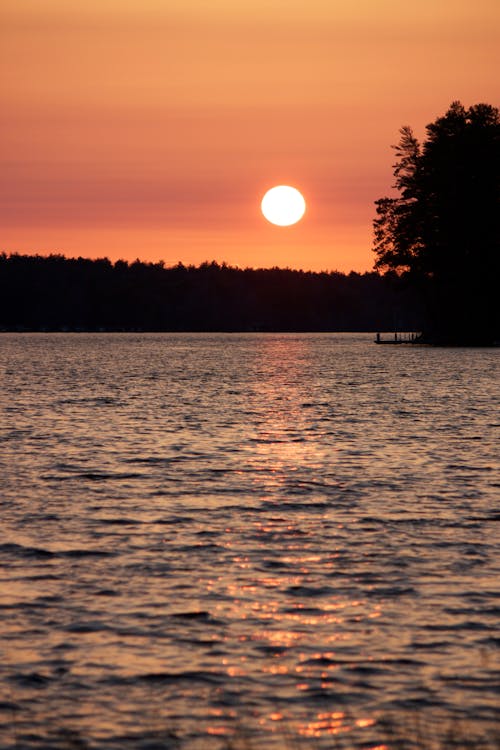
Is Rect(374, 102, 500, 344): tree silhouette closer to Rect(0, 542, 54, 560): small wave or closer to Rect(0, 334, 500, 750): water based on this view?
Rect(0, 334, 500, 750): water

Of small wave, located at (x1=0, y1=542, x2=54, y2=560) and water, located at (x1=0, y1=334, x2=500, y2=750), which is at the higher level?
small wave, located at (x1=0, y1=542, x2=54, y2=560)

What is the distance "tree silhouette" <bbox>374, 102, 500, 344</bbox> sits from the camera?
143000mm

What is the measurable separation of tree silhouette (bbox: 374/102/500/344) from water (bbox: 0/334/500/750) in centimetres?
10676

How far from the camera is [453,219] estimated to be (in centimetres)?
14338

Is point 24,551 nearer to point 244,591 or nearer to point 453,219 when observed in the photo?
point 244,591

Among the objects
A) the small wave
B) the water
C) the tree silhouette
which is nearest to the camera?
the water

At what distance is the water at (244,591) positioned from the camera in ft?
38.2

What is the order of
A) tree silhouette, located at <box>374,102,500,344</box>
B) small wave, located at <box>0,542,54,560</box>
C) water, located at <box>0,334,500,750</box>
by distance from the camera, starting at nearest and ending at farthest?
1. water, located at <box>0,334,500,750</box>
2. small wave, located at <box>0,542,54,560</box>
3. tree silhouette, located at <box>374,102,500,344</box>

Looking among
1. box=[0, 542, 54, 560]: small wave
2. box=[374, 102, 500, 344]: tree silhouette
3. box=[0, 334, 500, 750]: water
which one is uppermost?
box=[374, 102, 500, 344]: tree silhouette

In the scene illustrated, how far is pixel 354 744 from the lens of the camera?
10648 millimetres

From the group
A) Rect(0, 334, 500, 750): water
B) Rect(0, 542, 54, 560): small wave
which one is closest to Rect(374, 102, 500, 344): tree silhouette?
Rect(0, 334, 500, 750): water

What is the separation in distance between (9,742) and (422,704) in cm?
412

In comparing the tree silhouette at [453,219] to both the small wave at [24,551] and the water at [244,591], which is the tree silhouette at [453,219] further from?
the small wave at [24,551]

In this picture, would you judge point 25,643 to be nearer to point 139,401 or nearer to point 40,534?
point 40,534
